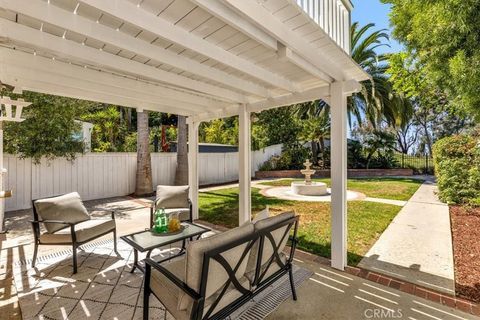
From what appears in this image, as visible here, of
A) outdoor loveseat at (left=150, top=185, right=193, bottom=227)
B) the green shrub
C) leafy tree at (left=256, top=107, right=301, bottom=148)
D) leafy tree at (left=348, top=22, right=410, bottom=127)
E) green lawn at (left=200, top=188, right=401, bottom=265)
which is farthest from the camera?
leafy tree at (left=256, top=107, right=301, bottom=148)

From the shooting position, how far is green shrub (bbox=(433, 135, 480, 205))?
7.15 metres

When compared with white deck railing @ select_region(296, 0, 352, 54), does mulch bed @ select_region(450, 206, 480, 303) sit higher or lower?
lower

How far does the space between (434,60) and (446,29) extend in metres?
0.50

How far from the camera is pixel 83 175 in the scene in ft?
28.7

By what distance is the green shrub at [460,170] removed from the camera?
7.15 m

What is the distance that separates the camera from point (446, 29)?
9.48ft

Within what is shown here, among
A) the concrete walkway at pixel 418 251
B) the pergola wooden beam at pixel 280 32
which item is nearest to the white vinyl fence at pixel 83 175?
the pergola wooden beam at pixel 280 32

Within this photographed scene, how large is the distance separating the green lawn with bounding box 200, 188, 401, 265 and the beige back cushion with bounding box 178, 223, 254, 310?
2.68 meters

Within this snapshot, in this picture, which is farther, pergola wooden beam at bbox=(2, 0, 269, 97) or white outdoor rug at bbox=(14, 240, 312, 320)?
white outdoor rug at bbox=(14, 240, 312, 320)

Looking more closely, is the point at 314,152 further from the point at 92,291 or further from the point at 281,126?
the point at 92,291

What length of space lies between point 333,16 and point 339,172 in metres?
2.16

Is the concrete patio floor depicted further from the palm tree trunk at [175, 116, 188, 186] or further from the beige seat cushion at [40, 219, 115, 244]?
the palm tree trunk at [175, 116, 188, 186]

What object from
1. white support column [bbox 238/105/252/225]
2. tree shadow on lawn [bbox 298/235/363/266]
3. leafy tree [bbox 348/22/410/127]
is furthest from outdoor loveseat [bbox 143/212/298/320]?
leafy tree [bbox 348/22/410/127]

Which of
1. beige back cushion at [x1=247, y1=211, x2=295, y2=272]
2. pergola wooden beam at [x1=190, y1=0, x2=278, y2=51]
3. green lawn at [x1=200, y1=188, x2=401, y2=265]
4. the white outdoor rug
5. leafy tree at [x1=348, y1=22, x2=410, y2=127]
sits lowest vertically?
the white outdoor rug
